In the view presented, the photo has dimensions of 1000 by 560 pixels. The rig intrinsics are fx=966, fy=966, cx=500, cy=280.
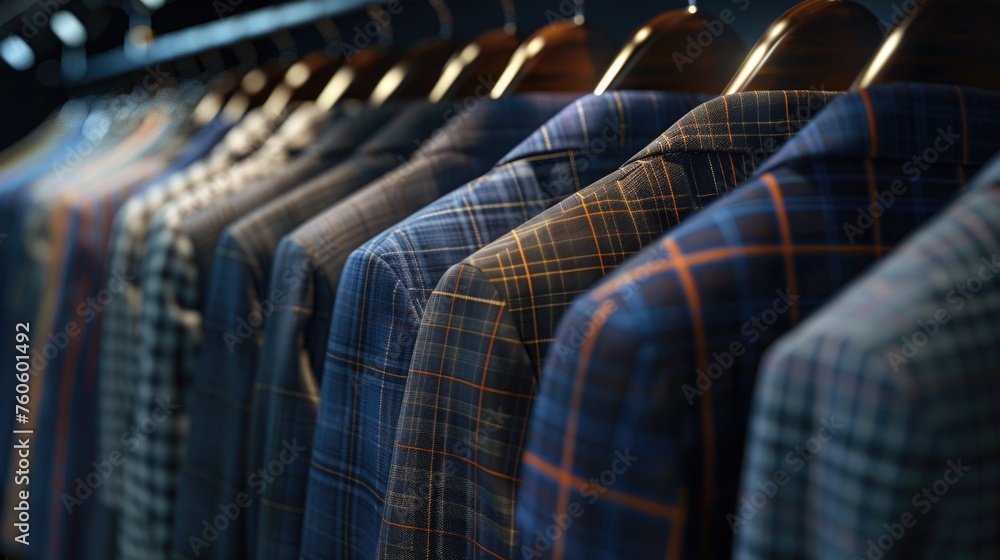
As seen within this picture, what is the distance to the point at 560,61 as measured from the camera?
1041 mm

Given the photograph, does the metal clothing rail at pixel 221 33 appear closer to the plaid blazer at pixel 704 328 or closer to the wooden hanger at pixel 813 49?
the wooden hanger at pixel 813 49

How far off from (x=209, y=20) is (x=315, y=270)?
1.86 metres

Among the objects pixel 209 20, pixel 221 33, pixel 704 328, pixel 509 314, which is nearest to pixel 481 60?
pixel 509 314

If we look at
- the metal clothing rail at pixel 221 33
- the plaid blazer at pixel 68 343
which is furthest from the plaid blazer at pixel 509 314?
the metal clothing rail at pixel 221 33

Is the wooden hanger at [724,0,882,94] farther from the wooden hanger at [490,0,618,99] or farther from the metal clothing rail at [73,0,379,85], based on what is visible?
the metal clothing rail at [73,0,379,85]

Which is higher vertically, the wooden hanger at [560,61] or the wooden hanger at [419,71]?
the wooden hanger at [419,71]

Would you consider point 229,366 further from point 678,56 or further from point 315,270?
point 678,56

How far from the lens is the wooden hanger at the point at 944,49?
2.12 ft

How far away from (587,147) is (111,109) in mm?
1828

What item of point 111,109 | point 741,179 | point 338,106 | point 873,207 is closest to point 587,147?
point 741,179

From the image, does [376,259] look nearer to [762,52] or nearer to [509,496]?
[509,496]

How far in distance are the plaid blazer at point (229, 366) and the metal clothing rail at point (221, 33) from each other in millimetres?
577

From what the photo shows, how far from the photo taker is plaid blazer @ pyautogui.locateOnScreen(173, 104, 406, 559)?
1.05 m

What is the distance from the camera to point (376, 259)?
0.81 meters
